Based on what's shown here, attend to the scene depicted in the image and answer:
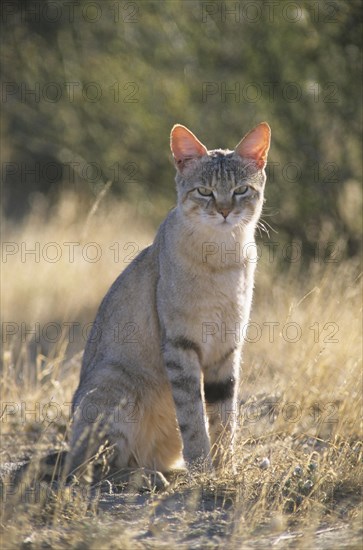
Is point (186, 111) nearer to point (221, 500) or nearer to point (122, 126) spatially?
point (122, 126)

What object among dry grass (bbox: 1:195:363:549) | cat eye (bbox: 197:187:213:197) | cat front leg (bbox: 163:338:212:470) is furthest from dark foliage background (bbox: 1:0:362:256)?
cat front leg (bbox: 163:338:212:470)

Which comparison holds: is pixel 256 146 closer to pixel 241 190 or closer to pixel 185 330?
pixel 241 190

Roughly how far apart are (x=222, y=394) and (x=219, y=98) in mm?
4880

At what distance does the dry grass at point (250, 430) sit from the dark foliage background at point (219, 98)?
90 cm

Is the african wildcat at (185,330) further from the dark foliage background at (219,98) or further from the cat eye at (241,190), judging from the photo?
the dark foliage background at (219,98)

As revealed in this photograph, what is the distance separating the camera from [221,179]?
15.0 ft

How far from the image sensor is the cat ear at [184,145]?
15.3ft

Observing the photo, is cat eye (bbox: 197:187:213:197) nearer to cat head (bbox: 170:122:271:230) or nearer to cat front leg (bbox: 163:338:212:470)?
cat head (bbox: 170:122:271:230)

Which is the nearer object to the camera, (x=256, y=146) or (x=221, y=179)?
(x=221, y=179)

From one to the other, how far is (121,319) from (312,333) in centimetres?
167

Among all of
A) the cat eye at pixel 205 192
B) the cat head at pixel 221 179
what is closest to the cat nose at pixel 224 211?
the cat head at pixel 221 179

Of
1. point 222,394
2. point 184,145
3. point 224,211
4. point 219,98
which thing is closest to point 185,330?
point 222,394

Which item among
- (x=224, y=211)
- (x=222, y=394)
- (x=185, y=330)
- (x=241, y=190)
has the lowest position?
(x=222, y=394)

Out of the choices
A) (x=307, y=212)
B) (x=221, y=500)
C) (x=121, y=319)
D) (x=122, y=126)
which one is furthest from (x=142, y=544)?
(x=122, y=126)
